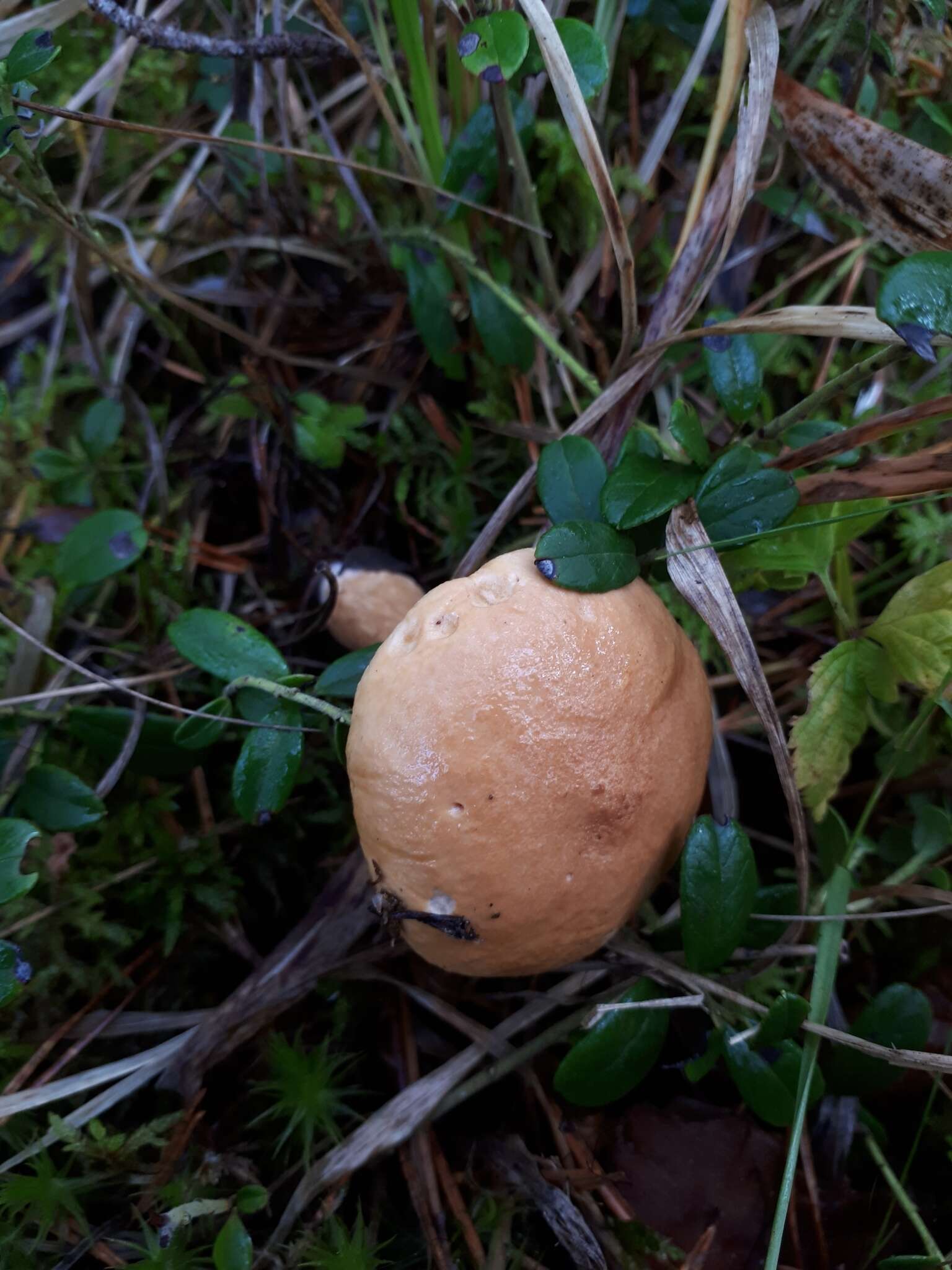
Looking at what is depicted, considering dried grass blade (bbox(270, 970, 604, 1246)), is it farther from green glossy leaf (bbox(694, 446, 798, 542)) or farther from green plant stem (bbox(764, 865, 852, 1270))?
green glossy leaf (bbox(694, 446, 798, 542))

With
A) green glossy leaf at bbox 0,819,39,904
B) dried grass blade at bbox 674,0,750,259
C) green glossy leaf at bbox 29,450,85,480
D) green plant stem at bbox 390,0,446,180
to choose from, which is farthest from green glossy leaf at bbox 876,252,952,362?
green glossy leaf at bbox 29,450,85,480

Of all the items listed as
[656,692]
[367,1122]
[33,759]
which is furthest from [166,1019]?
[656,692]

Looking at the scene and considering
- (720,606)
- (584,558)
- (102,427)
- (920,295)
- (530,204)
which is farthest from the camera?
Result: (102,427)

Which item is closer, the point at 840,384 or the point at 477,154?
the point at 840,384

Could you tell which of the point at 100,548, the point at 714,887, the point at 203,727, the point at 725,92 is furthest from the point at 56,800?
the point at 725,92

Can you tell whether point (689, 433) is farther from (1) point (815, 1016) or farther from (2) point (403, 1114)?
(2) point (403, 1114)

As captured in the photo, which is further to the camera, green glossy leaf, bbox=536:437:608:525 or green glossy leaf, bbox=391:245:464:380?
green glossy leaf, bbox=391:245:464:380
